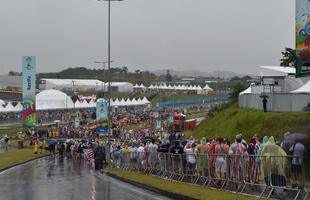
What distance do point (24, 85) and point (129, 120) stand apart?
27784 mm

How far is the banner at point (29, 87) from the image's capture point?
61.3 meters

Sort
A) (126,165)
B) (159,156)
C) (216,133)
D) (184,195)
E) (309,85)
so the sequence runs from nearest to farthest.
A: (184,195), (159,156), (309,85), (126,165), (216,133)

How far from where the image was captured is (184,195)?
1909 centimetres

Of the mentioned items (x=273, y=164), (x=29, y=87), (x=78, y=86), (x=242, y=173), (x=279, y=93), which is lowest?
(x=242, y=173)

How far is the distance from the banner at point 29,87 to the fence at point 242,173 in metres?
34.4

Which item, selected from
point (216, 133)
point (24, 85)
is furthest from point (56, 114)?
point (216, 133)

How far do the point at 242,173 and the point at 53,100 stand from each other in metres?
78.5

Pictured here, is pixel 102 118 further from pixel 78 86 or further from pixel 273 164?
pixel 78 86

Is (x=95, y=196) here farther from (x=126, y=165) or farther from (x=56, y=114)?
(x=56, y=114)

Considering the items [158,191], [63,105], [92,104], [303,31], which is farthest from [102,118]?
[92,104]

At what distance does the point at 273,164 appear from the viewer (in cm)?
1645

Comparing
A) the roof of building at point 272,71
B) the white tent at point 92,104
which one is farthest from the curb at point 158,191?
the white tent at point 92,104

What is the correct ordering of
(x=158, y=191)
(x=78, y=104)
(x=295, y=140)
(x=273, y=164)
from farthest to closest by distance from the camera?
1. (x=78, y=104)
2. (x=158, y=191)
3. (x=295, y=140)
4. (x=273, y=164)

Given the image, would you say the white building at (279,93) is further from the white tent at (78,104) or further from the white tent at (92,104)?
the white tent at (92,104)
